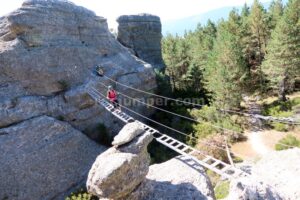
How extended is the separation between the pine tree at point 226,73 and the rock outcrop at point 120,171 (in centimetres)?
2324

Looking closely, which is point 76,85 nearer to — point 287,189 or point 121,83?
point 121,83

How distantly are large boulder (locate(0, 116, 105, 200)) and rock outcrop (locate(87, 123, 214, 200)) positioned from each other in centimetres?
872

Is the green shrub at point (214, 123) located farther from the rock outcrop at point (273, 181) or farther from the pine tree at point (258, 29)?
the pine tree at point (258, 29)

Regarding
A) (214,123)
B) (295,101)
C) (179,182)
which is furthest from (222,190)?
(295,101)

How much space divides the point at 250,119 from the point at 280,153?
20311 millimetres

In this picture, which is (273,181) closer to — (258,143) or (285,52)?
(258,143)

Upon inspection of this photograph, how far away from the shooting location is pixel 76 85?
26359 mm

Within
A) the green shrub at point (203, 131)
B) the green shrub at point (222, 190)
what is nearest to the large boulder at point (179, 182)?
the green shrub at point (222, 190)

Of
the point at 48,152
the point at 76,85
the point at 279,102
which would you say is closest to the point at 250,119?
the point at 279,102

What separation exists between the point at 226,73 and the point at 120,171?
84.9 feet

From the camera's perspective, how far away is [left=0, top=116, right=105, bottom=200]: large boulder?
19.2 meters

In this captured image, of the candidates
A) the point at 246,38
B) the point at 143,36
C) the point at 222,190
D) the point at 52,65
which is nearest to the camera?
the point at 222,190

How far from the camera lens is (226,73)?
3506 cm

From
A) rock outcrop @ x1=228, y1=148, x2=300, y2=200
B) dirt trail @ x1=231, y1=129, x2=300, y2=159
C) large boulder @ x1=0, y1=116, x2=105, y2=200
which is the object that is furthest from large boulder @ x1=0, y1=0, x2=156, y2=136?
rock outcrop @ x1=228, y1=148, x2=300, y2=200
